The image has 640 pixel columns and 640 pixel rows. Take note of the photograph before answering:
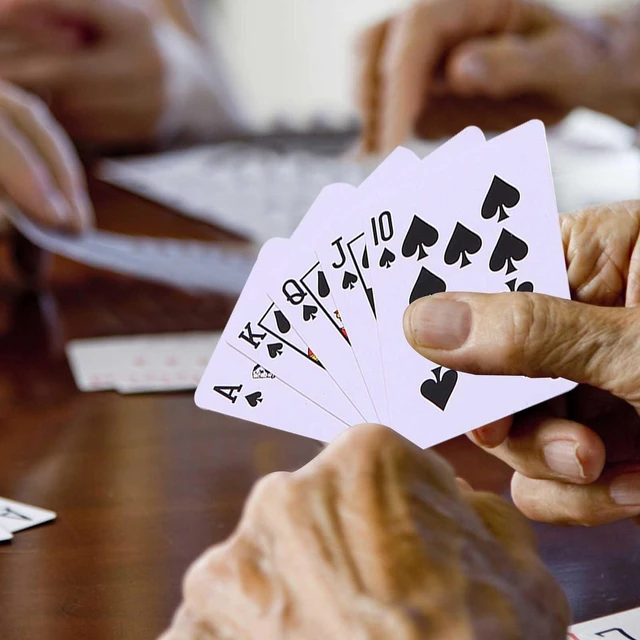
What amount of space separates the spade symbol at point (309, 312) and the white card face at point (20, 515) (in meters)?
0.36

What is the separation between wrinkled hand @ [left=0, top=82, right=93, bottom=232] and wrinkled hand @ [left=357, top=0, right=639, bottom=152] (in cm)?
84

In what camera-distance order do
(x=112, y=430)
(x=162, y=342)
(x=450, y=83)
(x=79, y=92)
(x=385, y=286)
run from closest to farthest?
(x=385, y=286)
(x=112, y=430)
(x=162, y=342)
(x=450, y=83)
(x=79, y=92)

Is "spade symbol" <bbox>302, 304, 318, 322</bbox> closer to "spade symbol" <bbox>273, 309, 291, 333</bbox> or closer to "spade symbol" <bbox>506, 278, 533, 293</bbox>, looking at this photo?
"spade symbol" <bbox>273, 309, 291, 333</bbox>

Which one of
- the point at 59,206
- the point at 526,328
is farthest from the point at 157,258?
the point at 526,328

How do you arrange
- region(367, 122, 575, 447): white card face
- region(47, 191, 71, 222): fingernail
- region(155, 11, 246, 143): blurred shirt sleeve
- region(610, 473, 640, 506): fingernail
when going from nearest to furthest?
1. region(367, 122, 575, 447): white card face
2. region(610, 473, 640, 506): fingernail
3. region(47, 191, 71, 222): fingernail
4. region(155, 11, 246, 143): blurred shirt sleeve

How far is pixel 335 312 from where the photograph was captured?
3.09 feet

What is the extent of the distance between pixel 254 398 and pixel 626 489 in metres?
0.42

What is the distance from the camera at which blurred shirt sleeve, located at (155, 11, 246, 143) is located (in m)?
4.23

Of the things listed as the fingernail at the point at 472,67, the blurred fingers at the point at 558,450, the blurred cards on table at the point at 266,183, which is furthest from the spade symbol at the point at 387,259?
the blurred cards on table at the point at 266,183

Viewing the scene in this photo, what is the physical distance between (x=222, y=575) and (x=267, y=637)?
0.15 ft

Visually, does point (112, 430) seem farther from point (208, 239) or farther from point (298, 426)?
point (208, 239)

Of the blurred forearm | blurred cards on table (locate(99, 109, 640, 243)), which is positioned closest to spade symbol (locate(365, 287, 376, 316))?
blurred cards on table (locate(99, 109, 640, 243))

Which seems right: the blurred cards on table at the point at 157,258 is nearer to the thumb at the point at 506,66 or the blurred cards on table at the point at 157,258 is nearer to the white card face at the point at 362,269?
the thumb at the point at 506,66

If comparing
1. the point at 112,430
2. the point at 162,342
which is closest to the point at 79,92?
the point at 162,342
